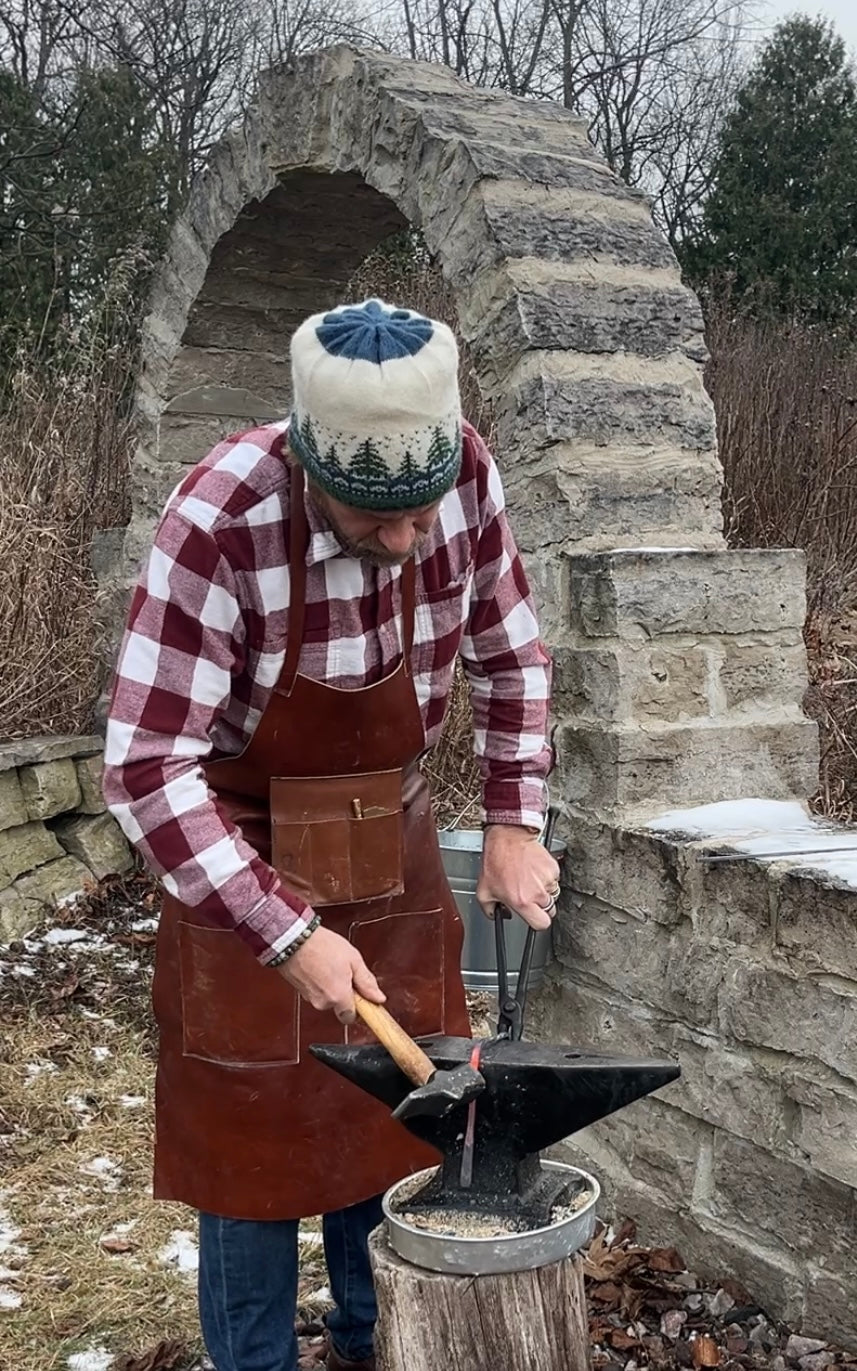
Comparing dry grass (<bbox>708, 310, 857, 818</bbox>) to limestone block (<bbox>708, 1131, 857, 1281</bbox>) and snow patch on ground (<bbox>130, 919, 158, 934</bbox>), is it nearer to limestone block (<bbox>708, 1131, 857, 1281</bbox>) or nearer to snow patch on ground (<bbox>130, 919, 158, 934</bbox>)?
snow patch on ground (<bbox>130, 919, 158, 934</bbox>)

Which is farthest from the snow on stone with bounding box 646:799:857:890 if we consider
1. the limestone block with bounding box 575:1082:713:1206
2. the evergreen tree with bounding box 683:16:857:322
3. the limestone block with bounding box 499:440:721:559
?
the evergreen tree with bounding box 683:16:857:322

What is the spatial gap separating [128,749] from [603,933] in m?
1.66

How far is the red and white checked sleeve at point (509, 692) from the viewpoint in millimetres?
2428

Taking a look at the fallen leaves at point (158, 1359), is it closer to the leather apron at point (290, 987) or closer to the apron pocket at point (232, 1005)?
the leather apron at point (290, 987)

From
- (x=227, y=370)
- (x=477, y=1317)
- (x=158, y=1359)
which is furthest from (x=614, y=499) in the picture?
(x=227, y=370)

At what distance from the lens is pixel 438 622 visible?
228 cm

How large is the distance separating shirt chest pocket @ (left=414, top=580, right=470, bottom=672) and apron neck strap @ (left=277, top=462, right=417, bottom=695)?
0.06 m

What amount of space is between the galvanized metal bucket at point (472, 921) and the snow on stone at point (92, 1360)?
3.65 ft

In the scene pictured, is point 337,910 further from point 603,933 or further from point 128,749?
point 603,933

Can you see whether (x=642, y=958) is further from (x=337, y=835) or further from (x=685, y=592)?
(x=337, y=835)

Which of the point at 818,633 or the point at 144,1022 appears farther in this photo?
the point at 818,633

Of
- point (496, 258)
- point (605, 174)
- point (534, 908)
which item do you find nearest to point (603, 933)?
point (534, 908)

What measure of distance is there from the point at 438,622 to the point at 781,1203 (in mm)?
1531

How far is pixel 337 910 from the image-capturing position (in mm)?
2336
